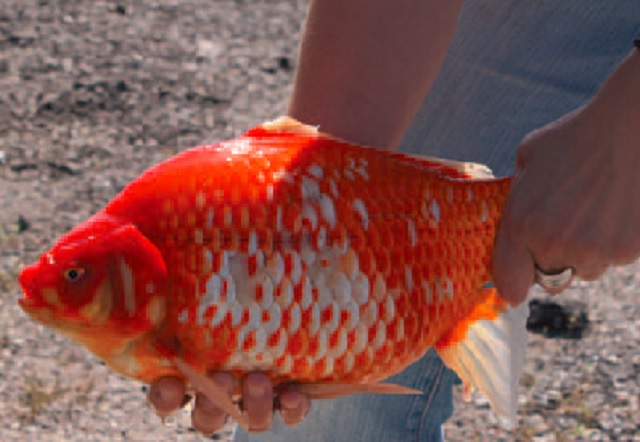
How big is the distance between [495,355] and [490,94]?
0.46 metres

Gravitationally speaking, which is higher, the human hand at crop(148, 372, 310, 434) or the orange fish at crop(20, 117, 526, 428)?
the orange fish at crop(20, 117, 526, 428)

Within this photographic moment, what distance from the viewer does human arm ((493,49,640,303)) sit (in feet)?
3.67

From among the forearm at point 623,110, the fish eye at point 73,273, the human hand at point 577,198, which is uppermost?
the forearm at point 623,110

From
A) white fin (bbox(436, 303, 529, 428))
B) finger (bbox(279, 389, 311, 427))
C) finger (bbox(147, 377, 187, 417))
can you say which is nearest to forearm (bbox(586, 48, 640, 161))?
white fin (bbox(436, 303, 529, 428))

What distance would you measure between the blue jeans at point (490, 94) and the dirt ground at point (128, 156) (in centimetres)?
83

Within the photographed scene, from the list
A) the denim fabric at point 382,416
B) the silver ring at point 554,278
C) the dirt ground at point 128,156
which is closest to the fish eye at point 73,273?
the silver ring at point 554,278

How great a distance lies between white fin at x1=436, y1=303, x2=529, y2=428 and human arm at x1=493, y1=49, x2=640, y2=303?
0.08 metres

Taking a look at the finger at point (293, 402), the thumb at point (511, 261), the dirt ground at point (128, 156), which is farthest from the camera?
the dirt ground at point (128, 156)

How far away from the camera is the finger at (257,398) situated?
1.03 meters

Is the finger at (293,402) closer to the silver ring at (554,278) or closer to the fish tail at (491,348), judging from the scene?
the fish tail at (491,348)

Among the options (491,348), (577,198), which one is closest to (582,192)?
(577,198)

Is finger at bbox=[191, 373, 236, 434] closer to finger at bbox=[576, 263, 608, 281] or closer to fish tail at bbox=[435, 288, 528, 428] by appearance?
fish tail at bbox=[435, 288, 528, 428]

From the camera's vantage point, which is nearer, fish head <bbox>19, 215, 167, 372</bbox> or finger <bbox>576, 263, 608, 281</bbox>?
fish head <bbox>19, 215, 167, 372</bbox>

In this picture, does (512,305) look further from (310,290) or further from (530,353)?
(530,353)
